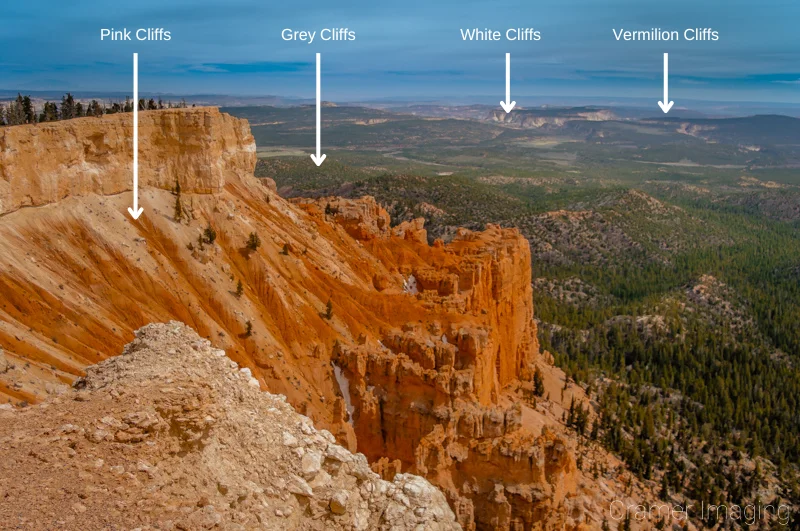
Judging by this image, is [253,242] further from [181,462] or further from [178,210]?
[181,462]

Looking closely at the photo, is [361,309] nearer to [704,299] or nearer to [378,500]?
[378,500]

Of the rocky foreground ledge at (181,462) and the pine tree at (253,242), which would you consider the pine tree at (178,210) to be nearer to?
the pine tree at (253,242)

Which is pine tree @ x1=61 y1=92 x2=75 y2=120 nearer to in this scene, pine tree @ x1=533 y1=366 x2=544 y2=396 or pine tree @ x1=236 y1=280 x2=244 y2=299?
pine tree @ x1=236 y1=280 x2=244 y2=299

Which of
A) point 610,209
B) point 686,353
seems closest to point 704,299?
point 686,353

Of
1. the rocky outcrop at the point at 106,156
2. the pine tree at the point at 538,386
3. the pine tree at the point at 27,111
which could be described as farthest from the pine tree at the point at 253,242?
the pine tree at the point at 538,386

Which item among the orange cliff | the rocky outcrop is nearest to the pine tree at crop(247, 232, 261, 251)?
the orange cliff

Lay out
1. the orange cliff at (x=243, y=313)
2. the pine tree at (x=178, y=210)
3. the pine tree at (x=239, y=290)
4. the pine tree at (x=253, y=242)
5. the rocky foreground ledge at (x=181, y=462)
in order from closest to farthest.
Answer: the rocky foreground ledge at (x=181, y=462), the orange cliff at (x=243, y=313), the pine tree at (x=239, y=290), the pine tree at (x=178, y=210), the pine tree at (x=253, y=242)
